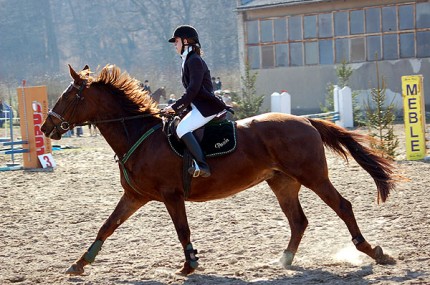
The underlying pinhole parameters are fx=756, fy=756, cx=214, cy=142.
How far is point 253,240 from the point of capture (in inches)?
335

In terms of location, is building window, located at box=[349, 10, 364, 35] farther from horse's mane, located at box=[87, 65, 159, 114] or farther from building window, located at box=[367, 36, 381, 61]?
horse's mane, located at box=[87, 65, 159, 114]

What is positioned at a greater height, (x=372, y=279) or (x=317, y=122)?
(x=317, y=122)

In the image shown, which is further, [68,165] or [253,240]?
[68,165]

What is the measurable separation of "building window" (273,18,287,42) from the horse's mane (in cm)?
2879

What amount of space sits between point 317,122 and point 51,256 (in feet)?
10.4

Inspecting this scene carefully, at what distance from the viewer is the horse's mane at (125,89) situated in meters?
7.72

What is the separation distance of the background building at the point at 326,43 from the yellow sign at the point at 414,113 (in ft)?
57.1

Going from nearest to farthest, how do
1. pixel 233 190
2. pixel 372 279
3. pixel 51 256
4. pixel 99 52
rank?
pixel 372 279
pixel 233 190
pixel 51 256
pixel 99 52

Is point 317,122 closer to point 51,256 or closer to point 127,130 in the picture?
point 127,130

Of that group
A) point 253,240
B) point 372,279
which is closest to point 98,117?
point 253,240

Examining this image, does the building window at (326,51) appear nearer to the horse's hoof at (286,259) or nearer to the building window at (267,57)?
the building window at (267,57)

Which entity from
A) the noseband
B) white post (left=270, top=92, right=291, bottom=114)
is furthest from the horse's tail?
white post (left=270, top=92, right=291, bottom=114)

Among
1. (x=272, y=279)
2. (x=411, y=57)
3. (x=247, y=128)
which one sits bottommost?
(x=272, y=279)

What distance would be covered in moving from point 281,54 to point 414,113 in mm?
21187
